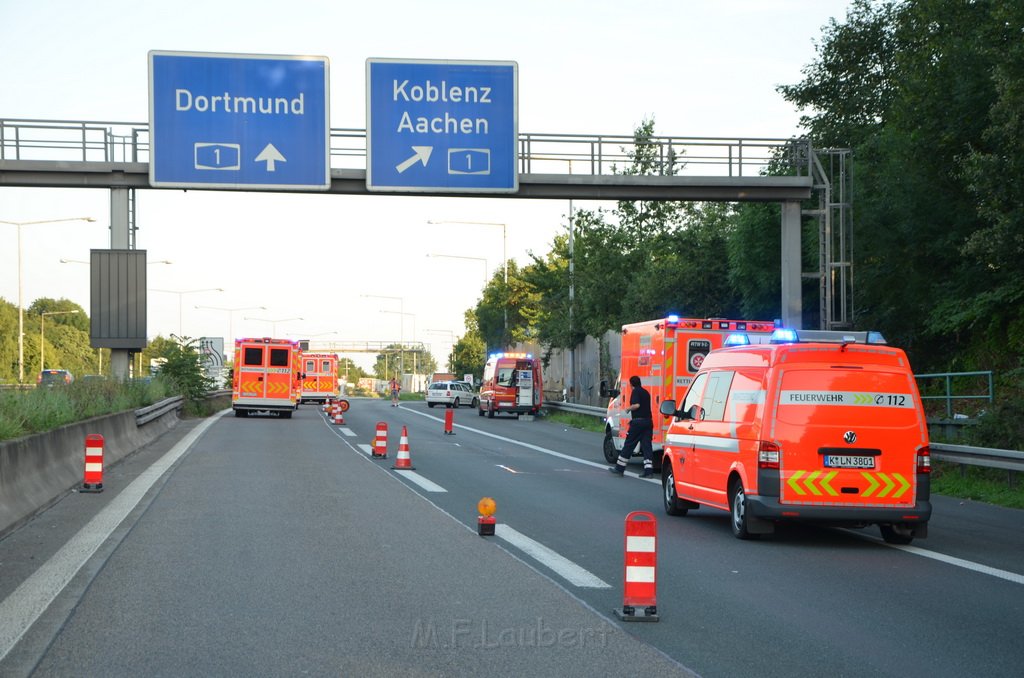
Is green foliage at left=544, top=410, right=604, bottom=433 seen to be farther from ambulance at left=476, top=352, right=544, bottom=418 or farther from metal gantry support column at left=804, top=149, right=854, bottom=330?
metal gantry support column at left=804, top=149, right=854, bottom=330

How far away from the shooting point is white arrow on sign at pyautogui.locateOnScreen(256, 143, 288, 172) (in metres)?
25.3

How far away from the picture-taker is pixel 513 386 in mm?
50938

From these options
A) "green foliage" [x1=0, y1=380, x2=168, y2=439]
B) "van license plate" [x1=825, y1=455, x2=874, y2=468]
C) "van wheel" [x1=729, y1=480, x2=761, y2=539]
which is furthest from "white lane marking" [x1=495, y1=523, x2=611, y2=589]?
"green foliage" [x1=0, y1=380, x2=168, y2=439]

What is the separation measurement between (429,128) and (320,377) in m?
43.4

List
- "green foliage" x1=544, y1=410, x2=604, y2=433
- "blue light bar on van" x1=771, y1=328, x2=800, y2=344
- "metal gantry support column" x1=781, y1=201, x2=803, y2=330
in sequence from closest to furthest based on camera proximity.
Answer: "blue light bar on van" x1=771, y1=328, x2=800, y2=344 → "metal gantry support column" x1=781, y1=201, x2=803, y2=330 → "green foliage" x1=544, y1=410, x2=604, y2=433

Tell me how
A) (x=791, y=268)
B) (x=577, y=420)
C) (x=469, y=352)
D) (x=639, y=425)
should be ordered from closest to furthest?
(x=639, y=425), (x=791, y=268), (x=577, y=420), (x=469, y=352)

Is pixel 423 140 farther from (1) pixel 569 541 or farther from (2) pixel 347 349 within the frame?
(2) pixel 347 349

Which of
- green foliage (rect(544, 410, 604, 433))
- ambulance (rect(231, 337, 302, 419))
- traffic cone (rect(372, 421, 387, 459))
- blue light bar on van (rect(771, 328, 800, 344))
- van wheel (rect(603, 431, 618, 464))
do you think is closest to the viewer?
blue light bar on van (rect(771, 328, 800, 344))

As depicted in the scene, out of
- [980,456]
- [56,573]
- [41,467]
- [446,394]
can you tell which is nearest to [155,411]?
[41,467]

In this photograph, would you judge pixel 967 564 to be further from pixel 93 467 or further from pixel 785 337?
pixel 93 467

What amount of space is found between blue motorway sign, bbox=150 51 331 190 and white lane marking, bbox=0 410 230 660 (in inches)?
384

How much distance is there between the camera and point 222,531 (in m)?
12.6

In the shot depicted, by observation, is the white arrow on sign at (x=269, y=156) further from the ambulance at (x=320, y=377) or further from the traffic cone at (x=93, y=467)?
the ambulance at (x=320, y=377)

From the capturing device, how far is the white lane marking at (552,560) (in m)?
9.66
